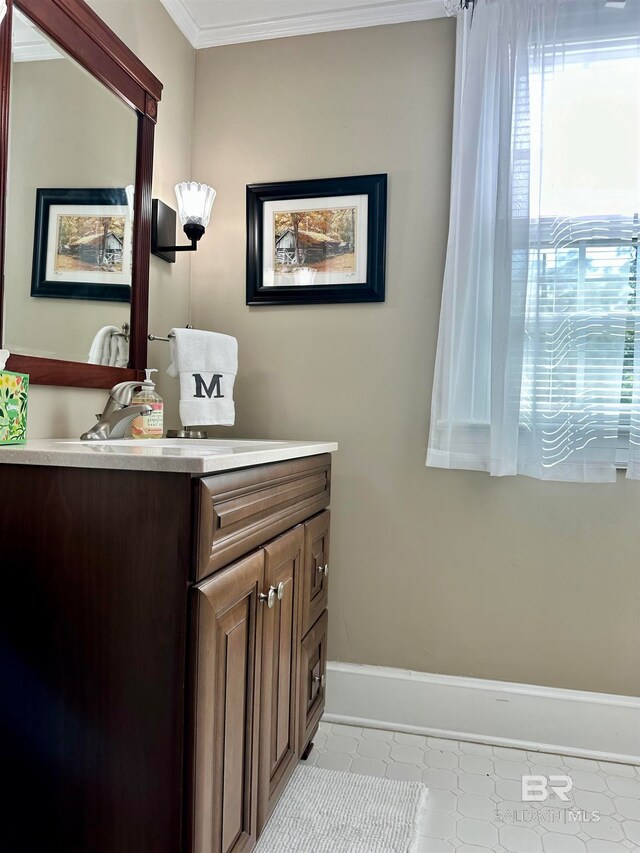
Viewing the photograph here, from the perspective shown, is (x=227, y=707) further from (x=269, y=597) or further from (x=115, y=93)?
(x=115, y=93)

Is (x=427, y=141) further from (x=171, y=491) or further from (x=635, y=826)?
(x=635, y=826)

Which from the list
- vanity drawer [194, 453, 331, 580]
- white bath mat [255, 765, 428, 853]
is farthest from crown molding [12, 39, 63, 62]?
white bath mat [255, 765, 428, 853]

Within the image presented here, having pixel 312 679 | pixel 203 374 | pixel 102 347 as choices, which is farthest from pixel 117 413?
pixel 312 679

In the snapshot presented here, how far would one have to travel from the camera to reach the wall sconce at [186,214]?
1844 mm

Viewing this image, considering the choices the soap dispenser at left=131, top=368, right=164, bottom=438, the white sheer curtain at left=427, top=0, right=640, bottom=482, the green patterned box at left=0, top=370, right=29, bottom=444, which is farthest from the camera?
the white sheer curtain at left=427, top=0, right=640, bottom=482

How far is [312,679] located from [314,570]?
31 centimetres

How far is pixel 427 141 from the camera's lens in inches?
76.7

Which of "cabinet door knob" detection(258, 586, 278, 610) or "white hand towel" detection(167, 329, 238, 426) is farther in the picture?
"white hand towel" detection(167, 329, 238, 426)

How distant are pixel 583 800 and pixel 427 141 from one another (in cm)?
204

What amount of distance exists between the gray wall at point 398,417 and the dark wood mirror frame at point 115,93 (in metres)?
0.39

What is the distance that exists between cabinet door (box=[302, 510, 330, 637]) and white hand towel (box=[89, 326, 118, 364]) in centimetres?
71

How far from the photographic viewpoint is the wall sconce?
1.84 metres

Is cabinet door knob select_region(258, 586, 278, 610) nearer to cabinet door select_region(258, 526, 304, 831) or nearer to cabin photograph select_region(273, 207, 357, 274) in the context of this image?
cabinet door select_region(258, 526, 304, 831)

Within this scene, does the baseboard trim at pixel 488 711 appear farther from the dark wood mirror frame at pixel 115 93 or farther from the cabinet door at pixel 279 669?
the dark wood mirror frame at pixel 115 93
